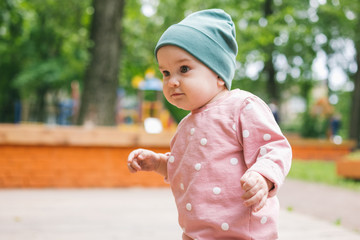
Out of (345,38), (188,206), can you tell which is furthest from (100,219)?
(345,38)

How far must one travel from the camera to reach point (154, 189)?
612cm

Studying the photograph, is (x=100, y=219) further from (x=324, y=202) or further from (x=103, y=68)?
(x=103, y=68)

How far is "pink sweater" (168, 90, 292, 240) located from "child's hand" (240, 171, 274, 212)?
0.42 feet

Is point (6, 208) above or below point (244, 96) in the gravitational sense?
below

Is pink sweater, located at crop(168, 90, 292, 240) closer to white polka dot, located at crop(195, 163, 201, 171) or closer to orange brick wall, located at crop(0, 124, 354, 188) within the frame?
white polka dot, located at crop(195, 163, 201, 171)

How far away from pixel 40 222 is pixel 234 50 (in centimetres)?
265

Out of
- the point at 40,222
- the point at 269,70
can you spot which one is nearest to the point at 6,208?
the point at 40,222

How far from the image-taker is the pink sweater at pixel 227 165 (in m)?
1.62

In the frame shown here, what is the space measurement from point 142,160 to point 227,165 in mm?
478

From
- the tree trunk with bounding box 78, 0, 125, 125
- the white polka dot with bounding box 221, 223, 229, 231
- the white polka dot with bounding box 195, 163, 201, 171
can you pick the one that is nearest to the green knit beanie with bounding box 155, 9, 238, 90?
the white polka dot with bounding box 195, 163, 201, 171

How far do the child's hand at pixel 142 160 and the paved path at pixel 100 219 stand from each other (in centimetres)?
144

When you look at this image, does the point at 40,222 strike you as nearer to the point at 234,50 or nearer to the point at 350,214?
the point at 234,50

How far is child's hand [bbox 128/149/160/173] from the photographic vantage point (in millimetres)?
1925

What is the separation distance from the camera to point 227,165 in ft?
5.49
